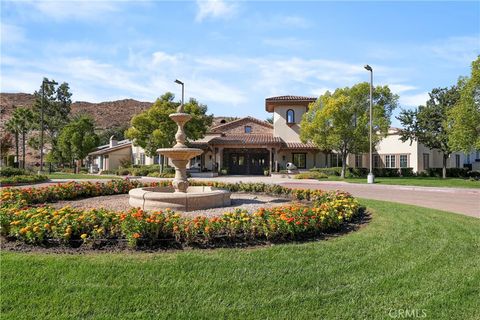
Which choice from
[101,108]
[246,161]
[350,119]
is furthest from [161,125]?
[101,108]

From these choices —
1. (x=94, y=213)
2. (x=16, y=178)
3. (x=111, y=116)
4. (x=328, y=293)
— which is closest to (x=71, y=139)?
(x=16, y=178)

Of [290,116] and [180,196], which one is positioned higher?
[290,116]

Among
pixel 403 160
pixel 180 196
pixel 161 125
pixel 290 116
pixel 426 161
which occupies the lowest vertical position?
pixel 180 196

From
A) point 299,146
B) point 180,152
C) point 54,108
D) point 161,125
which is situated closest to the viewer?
point 180,152

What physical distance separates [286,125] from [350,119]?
10.2 m

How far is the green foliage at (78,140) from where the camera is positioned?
45219 millimetres

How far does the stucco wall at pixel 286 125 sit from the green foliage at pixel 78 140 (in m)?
24.5

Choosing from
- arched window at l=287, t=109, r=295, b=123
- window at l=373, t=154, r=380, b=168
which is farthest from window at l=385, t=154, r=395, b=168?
arched window at l=287, t=109, r=295, b=123

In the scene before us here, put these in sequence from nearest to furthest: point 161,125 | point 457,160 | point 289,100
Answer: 1. point 161,125
2. point 289,100
3. point 457,160

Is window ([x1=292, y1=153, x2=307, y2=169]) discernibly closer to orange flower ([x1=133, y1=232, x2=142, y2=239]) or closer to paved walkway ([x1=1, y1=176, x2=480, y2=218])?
paved walkway ([x1=1, y1=176, x2=480, y2=218])

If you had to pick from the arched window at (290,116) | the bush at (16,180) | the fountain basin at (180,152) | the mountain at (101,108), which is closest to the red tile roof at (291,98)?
the arched window at (290,116)

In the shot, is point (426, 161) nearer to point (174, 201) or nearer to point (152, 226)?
point (174, 201)

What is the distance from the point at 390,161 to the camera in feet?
122

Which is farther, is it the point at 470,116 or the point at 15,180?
the point at 15,180
